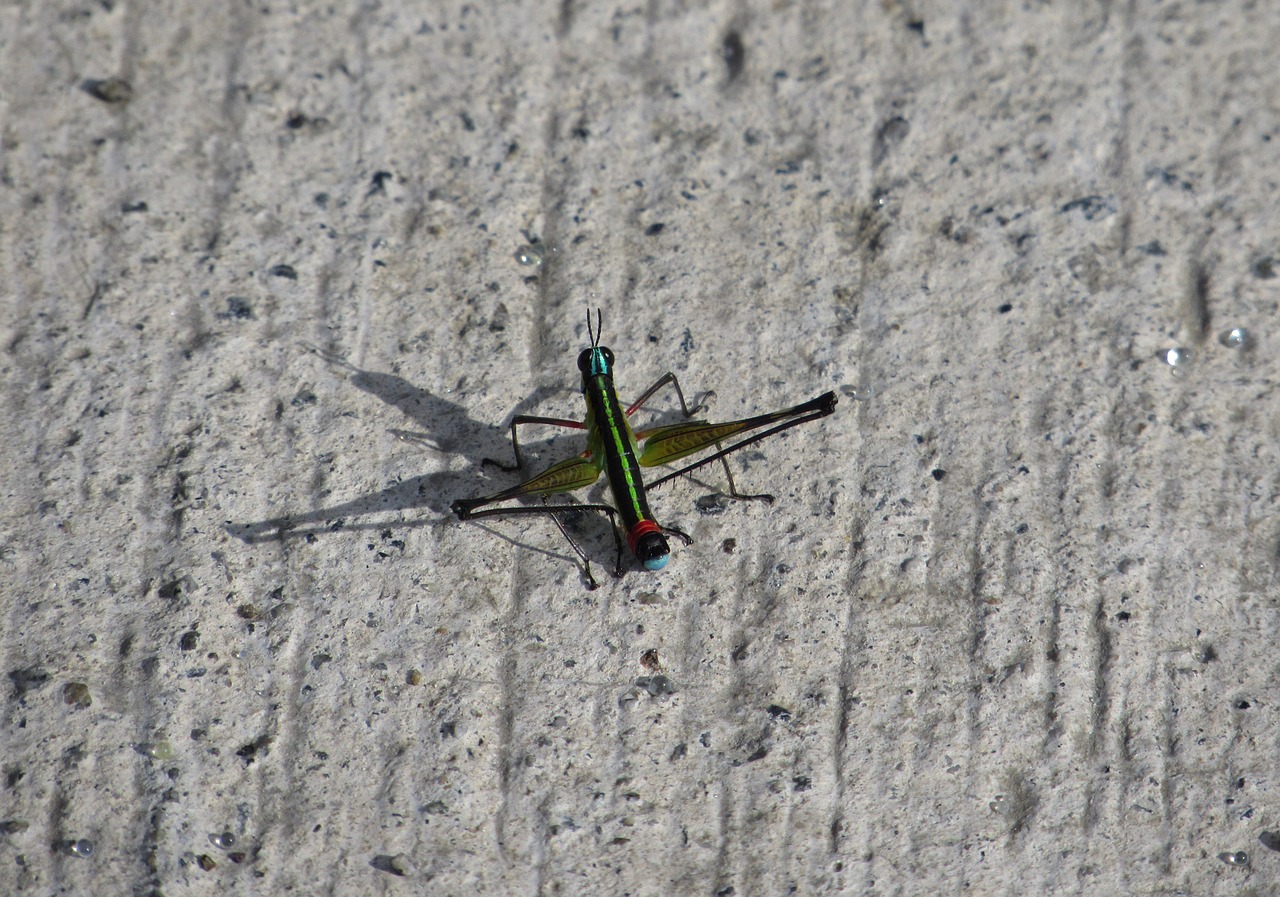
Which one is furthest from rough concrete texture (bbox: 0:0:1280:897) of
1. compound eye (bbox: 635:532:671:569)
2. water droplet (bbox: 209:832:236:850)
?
compound eye (bbox: 635:532:671:569)

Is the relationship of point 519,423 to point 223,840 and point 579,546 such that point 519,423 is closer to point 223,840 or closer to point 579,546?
point 579,546

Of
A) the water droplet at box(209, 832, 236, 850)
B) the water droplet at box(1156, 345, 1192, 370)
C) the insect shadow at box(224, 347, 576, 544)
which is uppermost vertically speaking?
the water droplet at box(1156, 345, 1192, 370)

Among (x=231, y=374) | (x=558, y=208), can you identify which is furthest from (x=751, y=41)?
(x=231, y=374)

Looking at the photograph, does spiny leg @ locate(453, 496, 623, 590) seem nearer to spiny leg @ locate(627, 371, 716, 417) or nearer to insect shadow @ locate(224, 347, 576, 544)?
insect shadow @ locate(224, 347, 576, 544)

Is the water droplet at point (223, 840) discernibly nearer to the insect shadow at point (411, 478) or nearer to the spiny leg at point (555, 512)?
the insect shadow at point (411, 478)

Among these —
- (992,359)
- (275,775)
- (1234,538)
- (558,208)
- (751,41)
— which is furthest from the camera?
(751,41)

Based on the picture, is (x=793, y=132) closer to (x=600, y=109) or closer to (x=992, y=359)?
(x=600, y=109)
